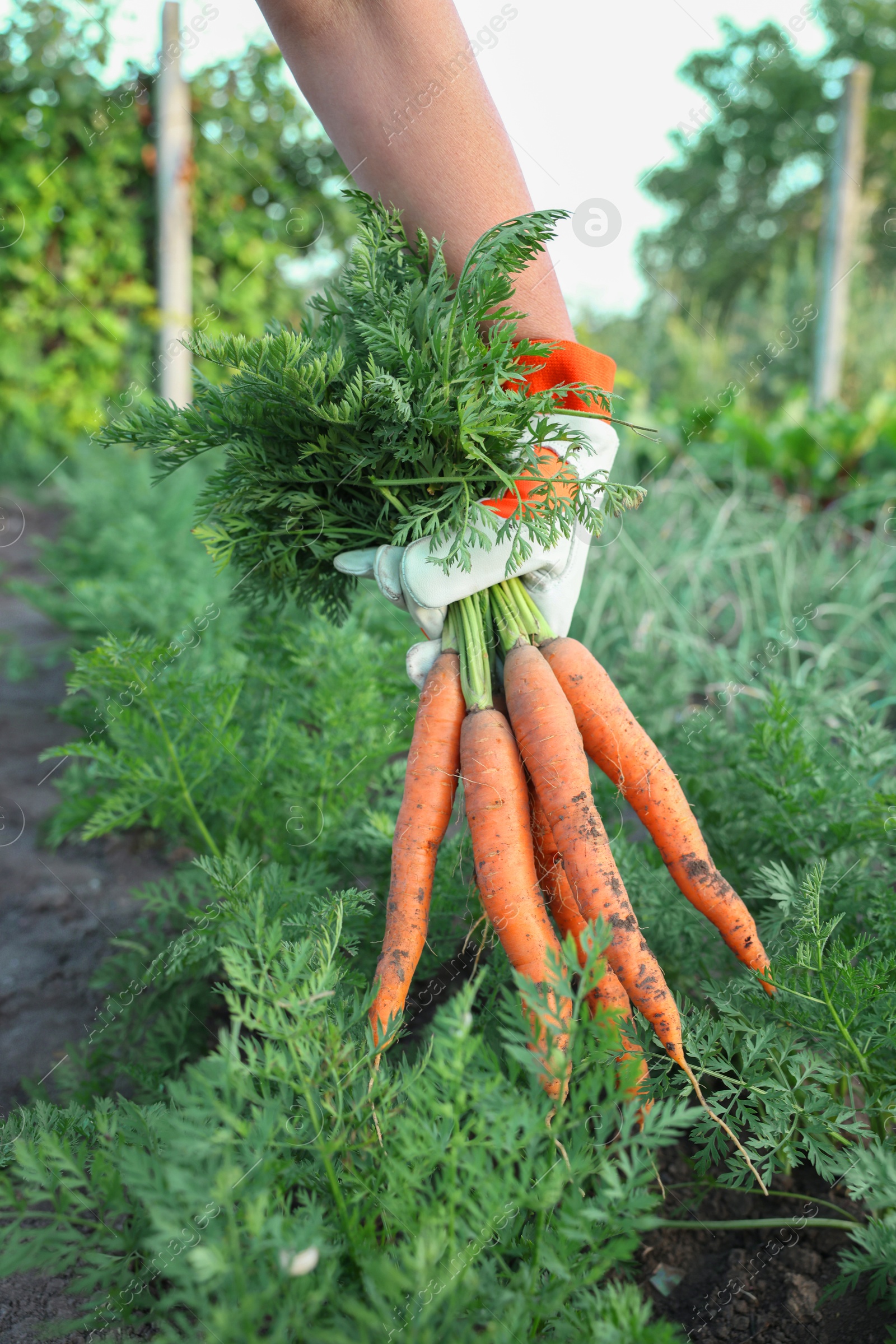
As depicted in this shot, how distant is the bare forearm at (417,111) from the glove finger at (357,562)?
41cm

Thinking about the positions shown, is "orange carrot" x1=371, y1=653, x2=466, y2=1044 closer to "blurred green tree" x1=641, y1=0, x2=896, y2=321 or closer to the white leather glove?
the white leather glove

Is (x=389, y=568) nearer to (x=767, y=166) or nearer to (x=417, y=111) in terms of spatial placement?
(x=417, y=111)

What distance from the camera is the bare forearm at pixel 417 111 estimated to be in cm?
119

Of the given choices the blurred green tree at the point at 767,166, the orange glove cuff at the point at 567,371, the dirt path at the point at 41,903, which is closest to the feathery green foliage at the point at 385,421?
the orange glove cuff at the point at 567,371

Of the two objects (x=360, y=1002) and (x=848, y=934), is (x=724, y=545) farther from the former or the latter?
(x=360, y=1002)

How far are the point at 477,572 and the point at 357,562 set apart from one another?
0.19 metres

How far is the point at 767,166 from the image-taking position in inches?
794

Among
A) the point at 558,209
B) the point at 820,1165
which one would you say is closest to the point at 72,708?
the point at 558,209

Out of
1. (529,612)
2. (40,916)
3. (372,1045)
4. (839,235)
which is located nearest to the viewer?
(372,1045)

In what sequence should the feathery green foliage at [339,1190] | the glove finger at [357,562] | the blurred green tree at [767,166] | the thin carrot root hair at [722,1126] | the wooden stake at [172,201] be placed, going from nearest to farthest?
the feathery green foliage at [339,1190]
the thin carrot root hair at [722,1126]
the glove finger at [357,562]
the wooden stake at [172,201]
the blurred green tree at [767,166]

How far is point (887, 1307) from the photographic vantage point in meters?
1.00

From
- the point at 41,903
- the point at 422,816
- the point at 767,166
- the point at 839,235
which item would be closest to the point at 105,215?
the point at 839,235

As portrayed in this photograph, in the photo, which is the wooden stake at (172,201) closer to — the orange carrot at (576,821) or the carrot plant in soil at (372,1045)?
the carrot plant in soil at (372,1045)

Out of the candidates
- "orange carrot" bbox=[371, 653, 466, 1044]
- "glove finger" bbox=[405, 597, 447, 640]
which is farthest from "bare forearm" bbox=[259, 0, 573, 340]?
"orange carrot" bbox=[371, 653, 466, 1044]
